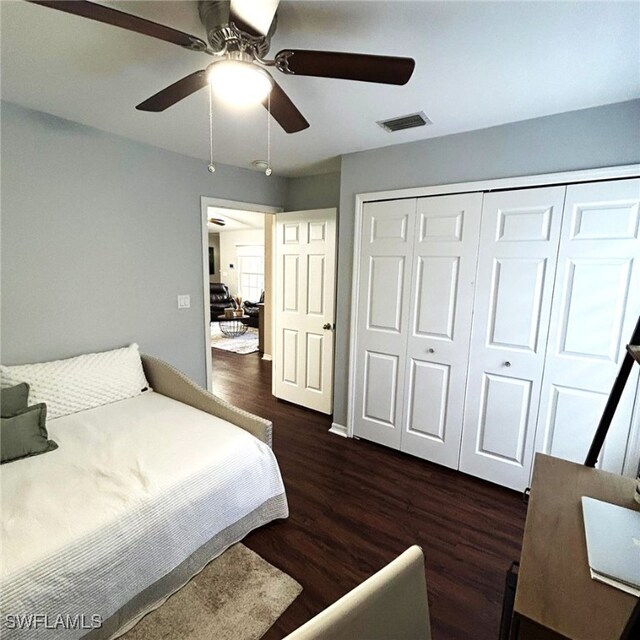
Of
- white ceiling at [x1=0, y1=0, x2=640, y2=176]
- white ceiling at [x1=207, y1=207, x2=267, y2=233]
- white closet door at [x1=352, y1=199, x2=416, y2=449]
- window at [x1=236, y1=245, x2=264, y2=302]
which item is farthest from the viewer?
window at [x1=236, y1=245, x2=264, y2=302]

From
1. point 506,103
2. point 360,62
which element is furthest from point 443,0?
point 506,103

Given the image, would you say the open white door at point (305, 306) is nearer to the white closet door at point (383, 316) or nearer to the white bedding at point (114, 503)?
the white closet door at point (383, 316)

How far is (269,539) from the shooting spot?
1.90m

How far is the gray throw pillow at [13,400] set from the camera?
5.83ft

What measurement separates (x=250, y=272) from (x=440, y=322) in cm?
720

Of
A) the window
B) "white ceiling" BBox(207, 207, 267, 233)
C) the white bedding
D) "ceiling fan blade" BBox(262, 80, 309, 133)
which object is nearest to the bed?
the white bedding

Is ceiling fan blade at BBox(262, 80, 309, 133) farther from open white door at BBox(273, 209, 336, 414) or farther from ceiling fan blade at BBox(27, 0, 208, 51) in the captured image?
open white door at BBox(273, 209, 336, 414)

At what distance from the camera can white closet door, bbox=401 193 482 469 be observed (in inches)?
92.6

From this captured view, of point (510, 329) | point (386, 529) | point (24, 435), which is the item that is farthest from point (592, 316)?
point (24, 435)

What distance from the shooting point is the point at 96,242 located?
2447mm

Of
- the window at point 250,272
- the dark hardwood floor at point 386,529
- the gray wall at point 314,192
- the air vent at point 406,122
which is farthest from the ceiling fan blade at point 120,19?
the window at point 250,272

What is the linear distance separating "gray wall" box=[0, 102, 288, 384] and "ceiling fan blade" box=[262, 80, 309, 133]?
151 cm

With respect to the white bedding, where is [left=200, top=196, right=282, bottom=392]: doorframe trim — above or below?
above

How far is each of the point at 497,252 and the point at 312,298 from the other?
5.72 ft
